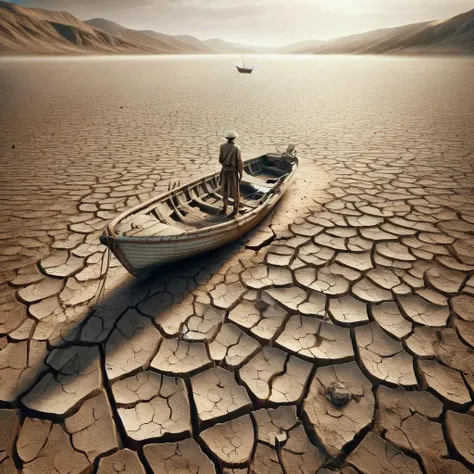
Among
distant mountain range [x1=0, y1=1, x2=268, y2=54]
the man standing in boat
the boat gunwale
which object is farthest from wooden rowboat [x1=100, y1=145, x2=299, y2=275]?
distant mountain range [x1=0, y1=1, x2=268, y2=54]

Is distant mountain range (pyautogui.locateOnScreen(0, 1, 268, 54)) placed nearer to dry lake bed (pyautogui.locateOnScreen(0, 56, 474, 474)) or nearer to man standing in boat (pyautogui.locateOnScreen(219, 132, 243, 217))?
dry lake bed (pyautogui.locateOnScreen(0, 56, 474, 474))

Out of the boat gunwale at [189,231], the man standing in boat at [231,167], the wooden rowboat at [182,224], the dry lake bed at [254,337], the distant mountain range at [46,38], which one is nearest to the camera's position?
the dry lake bed at [254,337]

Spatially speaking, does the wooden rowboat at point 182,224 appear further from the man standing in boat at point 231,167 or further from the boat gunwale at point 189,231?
the man standing in boat at point 231,167

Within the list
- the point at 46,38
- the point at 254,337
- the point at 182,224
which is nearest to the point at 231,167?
the point at 182,224

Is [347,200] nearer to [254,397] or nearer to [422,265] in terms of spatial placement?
[422,265]

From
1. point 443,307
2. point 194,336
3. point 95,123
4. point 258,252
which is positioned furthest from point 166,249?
point 95,123

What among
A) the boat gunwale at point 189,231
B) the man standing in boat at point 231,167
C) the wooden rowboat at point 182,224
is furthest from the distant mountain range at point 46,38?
the man standing in boat at point 231,167
